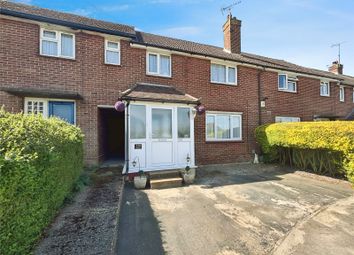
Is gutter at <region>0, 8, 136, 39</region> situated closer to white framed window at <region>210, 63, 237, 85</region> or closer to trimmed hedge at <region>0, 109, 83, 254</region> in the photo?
white framed window at <region>210, 63, 237, 85</region>

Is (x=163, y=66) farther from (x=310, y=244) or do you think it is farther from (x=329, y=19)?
(x=310, y=244)

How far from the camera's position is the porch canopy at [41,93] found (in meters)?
8.38

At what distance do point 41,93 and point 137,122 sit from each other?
13.2 feet

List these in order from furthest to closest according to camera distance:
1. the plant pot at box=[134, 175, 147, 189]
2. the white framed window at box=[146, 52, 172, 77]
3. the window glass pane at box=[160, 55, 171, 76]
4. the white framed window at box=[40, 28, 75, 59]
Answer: the window glass pane at box=[160, 55, 171, 76] → the white framed window at box=[146, 52, 172, 77] → the white framed window at box=[40, 28, 75, 59] → the plant pot at box=[134, 175, 147, 189]

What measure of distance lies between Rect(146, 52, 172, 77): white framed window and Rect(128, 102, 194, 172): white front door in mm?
2998

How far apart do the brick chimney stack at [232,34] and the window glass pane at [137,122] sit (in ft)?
31.3

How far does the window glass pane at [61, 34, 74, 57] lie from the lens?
9.46 metres

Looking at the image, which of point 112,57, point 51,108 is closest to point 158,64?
point 112,57

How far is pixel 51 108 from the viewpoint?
9.17 metres

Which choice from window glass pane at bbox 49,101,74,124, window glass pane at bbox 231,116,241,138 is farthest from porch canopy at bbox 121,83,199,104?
window glass pane at bbox 231,116,241,138

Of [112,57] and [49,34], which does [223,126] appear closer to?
[112,57]

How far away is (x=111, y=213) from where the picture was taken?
486 centimetres

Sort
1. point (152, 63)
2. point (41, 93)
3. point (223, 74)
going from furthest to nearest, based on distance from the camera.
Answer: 1. point (223, 74)
2. point (152, 63)
3. point (41, 93)

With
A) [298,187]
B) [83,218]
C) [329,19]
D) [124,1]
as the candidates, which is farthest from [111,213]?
[329,19]
